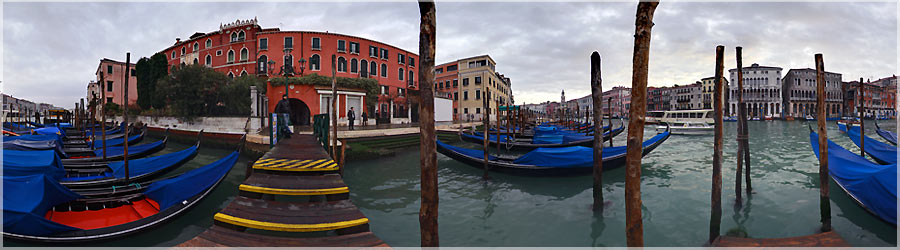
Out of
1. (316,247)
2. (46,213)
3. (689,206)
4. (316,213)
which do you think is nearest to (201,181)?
(46,213)

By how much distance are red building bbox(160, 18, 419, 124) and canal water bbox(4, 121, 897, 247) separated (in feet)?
44.4

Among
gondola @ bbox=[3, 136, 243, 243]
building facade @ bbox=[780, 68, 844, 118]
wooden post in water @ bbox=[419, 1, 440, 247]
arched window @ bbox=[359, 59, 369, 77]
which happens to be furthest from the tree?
building facade @ bbox=[780, 68, 844, 118]

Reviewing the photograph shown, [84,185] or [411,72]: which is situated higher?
[411,72]

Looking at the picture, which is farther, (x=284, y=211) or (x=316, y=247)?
(x=284, y=211)

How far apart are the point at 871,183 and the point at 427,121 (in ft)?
20.2

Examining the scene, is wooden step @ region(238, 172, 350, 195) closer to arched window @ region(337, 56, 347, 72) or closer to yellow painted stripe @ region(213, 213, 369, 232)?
yellow painted stripe @ region(213, 213, 369, 232)

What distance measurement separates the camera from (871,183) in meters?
4.53

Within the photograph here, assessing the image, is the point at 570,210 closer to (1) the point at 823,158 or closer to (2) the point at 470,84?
(1) the point at 823,158

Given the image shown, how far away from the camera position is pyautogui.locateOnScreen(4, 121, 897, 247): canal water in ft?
15.4

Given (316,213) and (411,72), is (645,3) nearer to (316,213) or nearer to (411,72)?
(316,213)

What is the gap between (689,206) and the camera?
20.0 feet

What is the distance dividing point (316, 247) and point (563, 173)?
6.48m

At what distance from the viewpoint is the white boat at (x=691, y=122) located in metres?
22.9

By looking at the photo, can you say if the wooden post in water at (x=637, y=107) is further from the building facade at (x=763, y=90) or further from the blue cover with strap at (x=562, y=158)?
the building facade at (x=763, y=90)
